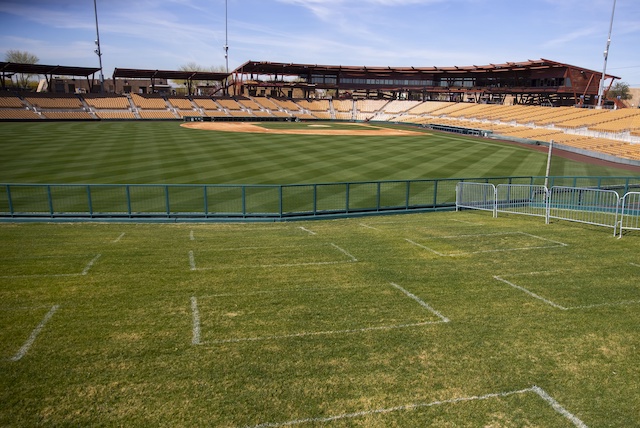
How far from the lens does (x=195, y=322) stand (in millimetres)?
7969

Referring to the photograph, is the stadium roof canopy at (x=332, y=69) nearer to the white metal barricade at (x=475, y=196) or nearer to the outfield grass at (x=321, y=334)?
the white metal barricade at (x=475, y=196)

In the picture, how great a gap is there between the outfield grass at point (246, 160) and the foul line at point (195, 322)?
18.6m

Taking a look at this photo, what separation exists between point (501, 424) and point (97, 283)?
8392 millimetres

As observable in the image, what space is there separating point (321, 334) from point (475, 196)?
1537 centimetres

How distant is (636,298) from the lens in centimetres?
906

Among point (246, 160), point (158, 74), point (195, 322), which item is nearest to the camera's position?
point (195, 322)

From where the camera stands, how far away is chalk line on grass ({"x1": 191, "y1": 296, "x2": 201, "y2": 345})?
7.34 m

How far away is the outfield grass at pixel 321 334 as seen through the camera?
5750 mm

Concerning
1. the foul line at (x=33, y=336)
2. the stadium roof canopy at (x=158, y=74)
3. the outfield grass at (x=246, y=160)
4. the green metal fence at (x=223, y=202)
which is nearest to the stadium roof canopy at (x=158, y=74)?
the stadium roof canopy at (x=158, y=74)

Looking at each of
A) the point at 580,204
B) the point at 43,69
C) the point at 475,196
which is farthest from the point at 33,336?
the point at 43,69

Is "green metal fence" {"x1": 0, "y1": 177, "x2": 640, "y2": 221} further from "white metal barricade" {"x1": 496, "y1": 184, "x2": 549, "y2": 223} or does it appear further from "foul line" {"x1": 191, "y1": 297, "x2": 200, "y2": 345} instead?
"foul line" {"x1": 191, "y1": 297, "x2": 200, "y2": 345}

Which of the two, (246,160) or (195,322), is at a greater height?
(246,160)

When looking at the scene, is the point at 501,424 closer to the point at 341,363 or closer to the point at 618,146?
the point at 341,363

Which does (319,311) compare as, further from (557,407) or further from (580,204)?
(580,204)
